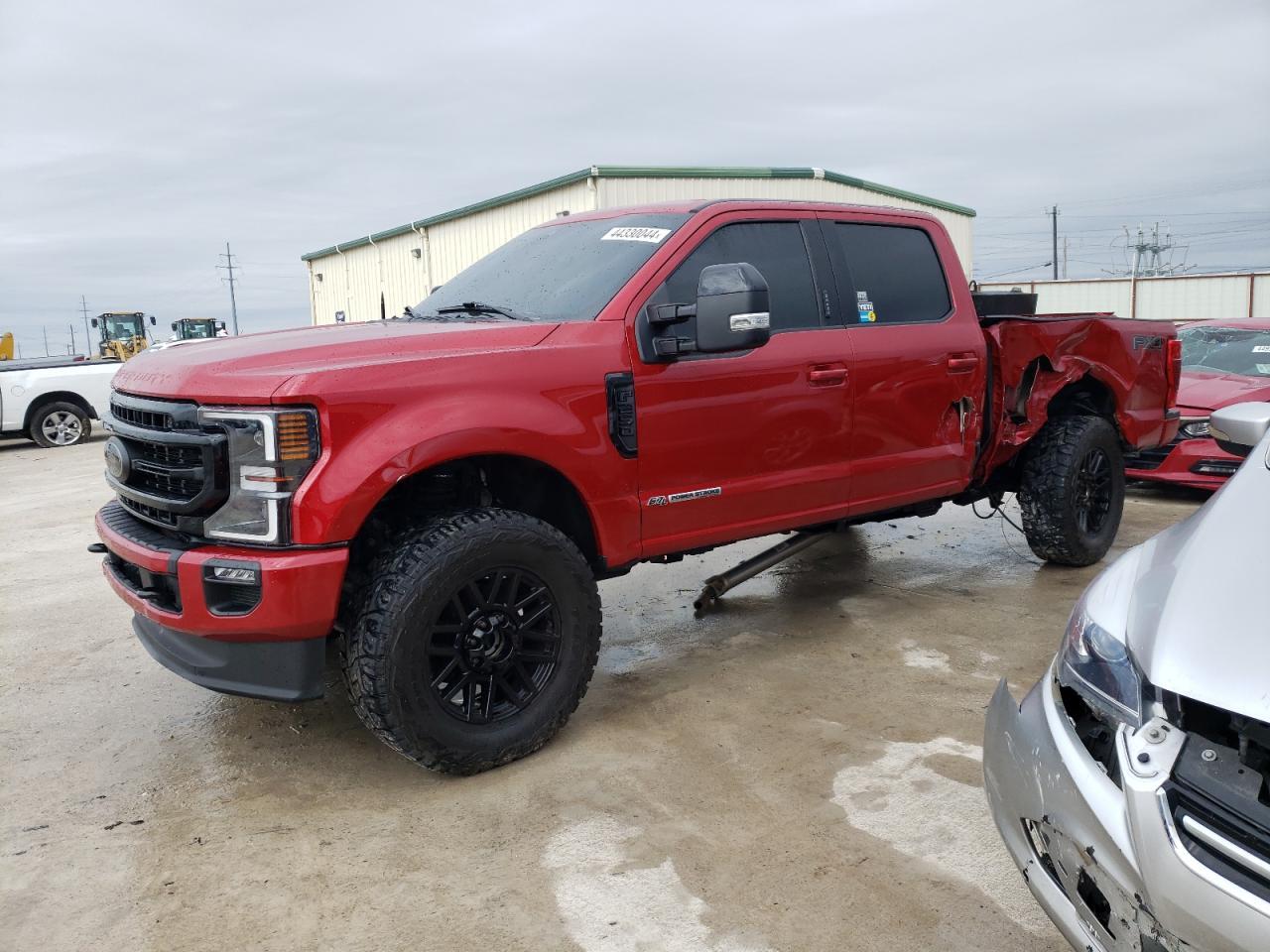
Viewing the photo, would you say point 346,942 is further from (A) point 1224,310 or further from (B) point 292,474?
(A) point 1224,310

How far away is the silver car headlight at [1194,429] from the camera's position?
750 centimetres

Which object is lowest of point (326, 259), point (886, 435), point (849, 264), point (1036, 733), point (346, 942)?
point (346, 942)

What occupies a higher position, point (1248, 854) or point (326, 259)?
point (326, 259)

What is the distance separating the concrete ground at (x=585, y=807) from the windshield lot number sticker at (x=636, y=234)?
5.99 ft

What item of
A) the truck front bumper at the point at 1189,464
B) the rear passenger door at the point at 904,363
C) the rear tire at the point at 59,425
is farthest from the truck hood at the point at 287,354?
the rear tire at the point at 59,425

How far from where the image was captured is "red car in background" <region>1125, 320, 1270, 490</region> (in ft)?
24.5

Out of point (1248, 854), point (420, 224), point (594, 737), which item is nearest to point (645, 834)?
point (594, 737)

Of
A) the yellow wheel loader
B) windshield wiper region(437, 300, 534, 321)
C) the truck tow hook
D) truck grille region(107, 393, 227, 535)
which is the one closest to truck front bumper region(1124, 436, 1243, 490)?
the truck tow hook

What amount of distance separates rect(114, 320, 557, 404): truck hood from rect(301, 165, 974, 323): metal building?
958cm

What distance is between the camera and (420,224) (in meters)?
22.4

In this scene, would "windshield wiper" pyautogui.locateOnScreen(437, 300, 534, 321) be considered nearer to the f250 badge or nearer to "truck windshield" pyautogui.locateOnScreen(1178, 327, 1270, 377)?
the f250 badge

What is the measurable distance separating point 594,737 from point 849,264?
2.39 meters

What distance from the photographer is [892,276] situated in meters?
4.70

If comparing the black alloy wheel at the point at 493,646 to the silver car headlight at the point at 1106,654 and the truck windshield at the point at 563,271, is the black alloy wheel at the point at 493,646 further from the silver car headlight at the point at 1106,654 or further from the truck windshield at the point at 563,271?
the silver car headlight at the point at 1106,654
